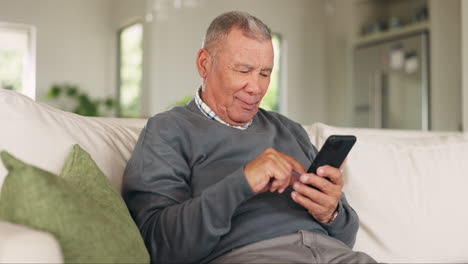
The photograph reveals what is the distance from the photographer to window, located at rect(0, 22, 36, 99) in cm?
655

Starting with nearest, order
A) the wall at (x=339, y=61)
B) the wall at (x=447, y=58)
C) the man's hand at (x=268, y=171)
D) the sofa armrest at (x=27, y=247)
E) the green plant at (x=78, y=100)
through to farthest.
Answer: the sofa armrest at (x=27, y=247)
the man's hand at (x=268, y=171)
the wall at (x=447, y=58)
the wall at (x=339, y=61)
the green plant at (x=78, y=100)

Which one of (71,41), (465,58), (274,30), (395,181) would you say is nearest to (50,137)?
(395,181)

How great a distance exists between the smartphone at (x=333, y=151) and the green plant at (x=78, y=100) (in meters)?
5.75

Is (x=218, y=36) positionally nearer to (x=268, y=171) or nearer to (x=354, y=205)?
(x=268, y=171)

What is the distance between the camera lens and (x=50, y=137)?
119 cm

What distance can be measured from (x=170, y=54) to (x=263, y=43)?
497cm

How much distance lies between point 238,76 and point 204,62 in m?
0.14

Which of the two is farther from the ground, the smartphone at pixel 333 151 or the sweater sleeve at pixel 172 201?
the smartphone at pixel 333 151

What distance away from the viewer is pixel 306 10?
712cm

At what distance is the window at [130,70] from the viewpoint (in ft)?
21.9

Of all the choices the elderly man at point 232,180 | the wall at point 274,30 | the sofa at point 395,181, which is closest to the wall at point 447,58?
the wall at point 274,30

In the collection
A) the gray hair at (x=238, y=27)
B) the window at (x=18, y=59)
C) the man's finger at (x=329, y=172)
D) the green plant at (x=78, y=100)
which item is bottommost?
the man's finger at (x=329, y=172)

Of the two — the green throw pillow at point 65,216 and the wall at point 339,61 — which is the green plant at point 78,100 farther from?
the green throw pillow at point 65,216

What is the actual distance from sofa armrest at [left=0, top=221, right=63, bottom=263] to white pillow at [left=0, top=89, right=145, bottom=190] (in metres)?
0.36
